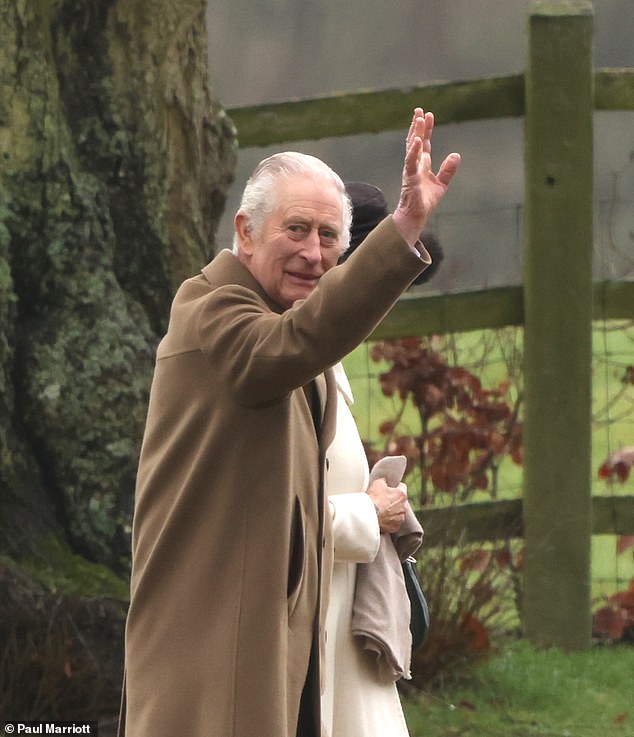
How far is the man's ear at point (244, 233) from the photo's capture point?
2963 mm

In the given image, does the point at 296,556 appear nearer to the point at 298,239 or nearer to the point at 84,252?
the point at 298,239

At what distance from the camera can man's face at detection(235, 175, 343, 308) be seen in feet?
9.48

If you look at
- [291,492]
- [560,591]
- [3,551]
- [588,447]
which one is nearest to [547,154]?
[588,447]

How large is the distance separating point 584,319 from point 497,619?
3.64 feet

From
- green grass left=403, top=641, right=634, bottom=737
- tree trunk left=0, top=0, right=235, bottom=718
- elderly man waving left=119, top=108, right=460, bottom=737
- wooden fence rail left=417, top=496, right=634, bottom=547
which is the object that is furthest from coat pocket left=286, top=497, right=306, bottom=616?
wooden fence rail left=417, top=496, right=634, bottom=547

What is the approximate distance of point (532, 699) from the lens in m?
5.60

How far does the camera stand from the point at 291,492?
9.31 feet

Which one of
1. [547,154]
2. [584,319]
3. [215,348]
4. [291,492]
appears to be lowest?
[291,492]

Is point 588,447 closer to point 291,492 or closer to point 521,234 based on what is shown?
point 521,234

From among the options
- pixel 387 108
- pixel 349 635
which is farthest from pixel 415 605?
pixel 387 108

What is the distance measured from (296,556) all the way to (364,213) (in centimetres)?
105

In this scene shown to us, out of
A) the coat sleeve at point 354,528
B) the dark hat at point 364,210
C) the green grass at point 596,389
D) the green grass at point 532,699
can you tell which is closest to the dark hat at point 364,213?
the dark hat at point 364,210

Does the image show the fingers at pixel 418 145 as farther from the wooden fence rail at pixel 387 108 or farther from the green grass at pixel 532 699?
the wooden fence rail at pixel 387 108

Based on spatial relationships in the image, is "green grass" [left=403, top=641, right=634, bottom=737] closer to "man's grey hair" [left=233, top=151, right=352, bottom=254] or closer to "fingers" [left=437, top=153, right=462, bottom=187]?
"man's grey hair" [left=233, top=151, right=352, bottom=254]
